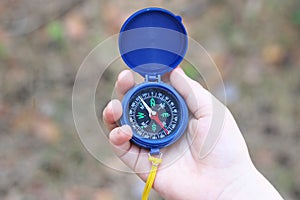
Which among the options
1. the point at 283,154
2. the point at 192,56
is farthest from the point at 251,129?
the point at 192,56

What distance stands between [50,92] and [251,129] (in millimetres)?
851

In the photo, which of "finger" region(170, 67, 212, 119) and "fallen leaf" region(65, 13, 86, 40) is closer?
"finger" region(170, 67, 212, 119)

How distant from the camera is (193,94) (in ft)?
4.45

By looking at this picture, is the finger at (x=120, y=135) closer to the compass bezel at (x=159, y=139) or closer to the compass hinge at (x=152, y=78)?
the compass bezel at (x=159, y=139)

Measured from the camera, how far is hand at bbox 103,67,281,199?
131cm

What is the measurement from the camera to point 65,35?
2.13 metres

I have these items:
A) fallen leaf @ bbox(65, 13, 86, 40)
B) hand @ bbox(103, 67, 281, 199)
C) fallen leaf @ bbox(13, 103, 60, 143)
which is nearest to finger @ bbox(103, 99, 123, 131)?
hand @ bbox(103, 67, 281, 199)

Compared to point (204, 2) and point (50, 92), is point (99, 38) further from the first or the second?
point (204, 2)

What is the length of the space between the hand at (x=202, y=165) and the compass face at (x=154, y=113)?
5 cm

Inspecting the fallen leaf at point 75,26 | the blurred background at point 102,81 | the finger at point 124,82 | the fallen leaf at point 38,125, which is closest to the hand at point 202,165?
the finger at point 124,82

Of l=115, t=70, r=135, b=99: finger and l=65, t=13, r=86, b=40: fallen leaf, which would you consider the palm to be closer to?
l=115, t=70, r=135, b=99: finger

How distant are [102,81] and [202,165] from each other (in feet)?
2.68

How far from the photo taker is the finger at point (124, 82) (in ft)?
4.42

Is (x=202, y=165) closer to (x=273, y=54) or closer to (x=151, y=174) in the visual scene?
(x=151, y=174)
